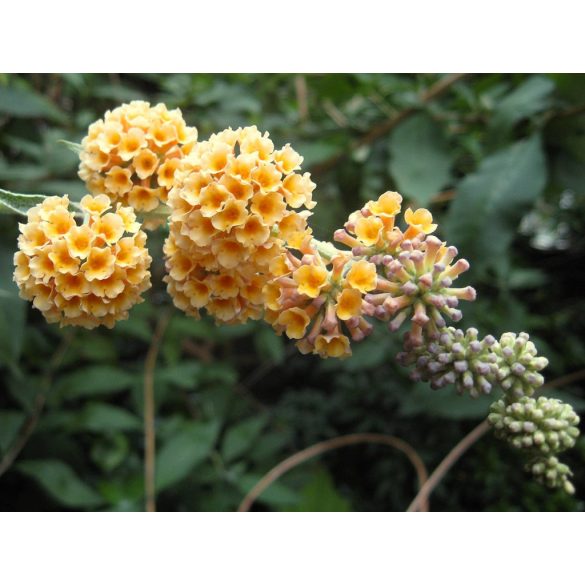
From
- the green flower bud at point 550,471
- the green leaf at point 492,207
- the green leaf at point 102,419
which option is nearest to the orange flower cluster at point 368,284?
the green flower bud at point 550,471

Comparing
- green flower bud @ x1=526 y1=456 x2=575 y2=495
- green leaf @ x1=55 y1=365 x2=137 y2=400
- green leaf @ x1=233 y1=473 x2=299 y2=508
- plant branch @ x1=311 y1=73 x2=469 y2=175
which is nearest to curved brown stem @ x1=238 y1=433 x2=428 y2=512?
green leaf @ x1=233 y1=473 x2=299 y2=508

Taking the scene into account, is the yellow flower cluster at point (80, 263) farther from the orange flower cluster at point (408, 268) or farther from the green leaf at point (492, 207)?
the green leaf at point (492, 207)

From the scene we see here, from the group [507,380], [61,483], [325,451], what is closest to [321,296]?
[507,380]

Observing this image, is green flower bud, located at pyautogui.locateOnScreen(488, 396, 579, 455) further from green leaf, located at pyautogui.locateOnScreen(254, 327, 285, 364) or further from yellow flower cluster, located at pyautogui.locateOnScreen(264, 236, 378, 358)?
green leaf, located at pyautogui.locateOnScreen(254, 327, 285, 364)

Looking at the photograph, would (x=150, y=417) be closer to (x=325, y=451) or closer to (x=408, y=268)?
(x=325, y=451)

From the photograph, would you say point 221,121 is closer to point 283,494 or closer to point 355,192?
point 355,192
